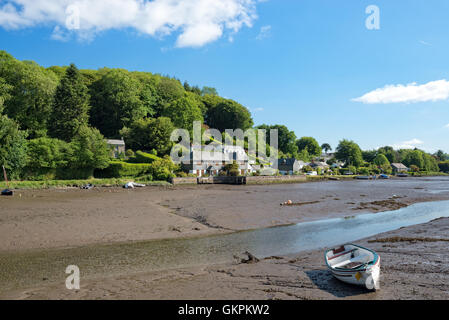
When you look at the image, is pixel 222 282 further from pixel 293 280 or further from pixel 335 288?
pixel 335 288

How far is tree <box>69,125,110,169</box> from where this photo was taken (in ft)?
146

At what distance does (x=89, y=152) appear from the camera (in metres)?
44.2

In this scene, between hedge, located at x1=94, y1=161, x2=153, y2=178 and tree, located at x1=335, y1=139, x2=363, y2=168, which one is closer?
hedge, located at x1=94, y1=161, x2=153, y2=178

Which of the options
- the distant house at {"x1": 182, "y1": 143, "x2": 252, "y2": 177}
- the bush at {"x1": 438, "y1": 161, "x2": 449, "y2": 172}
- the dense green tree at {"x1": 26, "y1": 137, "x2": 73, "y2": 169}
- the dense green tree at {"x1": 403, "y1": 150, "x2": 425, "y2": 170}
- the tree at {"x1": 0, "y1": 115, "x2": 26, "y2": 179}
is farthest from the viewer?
the bush at {"x1": 438, "y1": 161, "x2": 449, "y2": 172}

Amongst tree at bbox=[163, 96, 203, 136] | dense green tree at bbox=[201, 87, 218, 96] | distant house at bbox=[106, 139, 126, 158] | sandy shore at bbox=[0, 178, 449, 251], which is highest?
dense green tree at bbox=[201, 87, 218, 96]

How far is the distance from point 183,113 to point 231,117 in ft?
94.2

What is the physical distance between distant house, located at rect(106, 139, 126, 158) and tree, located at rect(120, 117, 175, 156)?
A: 2950 mm

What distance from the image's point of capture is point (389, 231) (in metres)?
19.4

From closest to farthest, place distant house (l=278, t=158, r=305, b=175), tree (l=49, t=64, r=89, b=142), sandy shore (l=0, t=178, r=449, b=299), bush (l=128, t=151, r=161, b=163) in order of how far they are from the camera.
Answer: sandy shore (l=0, t=178, r=449, b=299)
tree (l=49, t=64, r=89, b=142)
bush (l=128, t=151, r=161, b=163)
distant house (l=278, t=158, r=305, b=175)

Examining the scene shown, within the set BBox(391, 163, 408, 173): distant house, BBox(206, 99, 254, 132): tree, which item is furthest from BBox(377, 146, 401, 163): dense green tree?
BBox(206, 99, 254, 132): tree

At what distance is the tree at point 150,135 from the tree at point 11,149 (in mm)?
23767

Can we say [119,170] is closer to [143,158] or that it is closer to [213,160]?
[143,158]

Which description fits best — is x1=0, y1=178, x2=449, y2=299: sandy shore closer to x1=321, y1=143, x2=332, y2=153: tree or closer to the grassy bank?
the grassy bank
